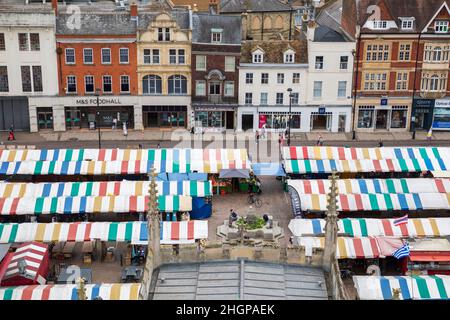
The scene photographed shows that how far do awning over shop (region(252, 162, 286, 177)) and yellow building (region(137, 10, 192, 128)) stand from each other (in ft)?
56.7

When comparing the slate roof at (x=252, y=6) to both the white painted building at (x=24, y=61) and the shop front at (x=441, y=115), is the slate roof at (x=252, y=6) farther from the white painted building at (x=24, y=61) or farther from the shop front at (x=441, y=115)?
the shop front at (x=441, y=115)

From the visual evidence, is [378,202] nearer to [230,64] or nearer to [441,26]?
[230,64]

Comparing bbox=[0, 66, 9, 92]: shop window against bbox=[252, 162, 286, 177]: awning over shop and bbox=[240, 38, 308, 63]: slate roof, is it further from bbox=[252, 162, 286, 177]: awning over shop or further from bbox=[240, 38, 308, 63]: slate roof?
bbox=[252, 162, 286, 177]: awning over shop

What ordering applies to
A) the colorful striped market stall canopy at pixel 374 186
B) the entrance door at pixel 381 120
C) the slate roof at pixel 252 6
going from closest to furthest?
the colorful striped market stall canopy at pixel 374 186, the entrance door at pixel 381 120, the slate roof at pixel 252 6

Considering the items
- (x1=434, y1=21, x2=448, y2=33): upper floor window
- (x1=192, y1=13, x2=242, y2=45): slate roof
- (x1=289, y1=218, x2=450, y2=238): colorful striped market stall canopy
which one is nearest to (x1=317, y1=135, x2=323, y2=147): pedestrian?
(x1=192, y1=13, x2=242, y2=45): slate roof

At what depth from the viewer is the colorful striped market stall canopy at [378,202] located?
133 feet

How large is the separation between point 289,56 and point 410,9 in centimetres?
1229

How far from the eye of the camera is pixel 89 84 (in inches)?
2420

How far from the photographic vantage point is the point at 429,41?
61.5 metres

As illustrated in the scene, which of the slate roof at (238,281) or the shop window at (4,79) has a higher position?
the shop window at (4,79)

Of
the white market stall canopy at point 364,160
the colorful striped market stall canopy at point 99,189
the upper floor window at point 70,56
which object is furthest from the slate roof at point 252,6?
the colorful striped market stall canopy at point 99,189

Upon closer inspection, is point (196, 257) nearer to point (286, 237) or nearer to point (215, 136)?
point (286, 237)

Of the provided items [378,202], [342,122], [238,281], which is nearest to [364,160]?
[378,202]

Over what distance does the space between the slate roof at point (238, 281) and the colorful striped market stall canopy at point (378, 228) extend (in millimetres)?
16112
